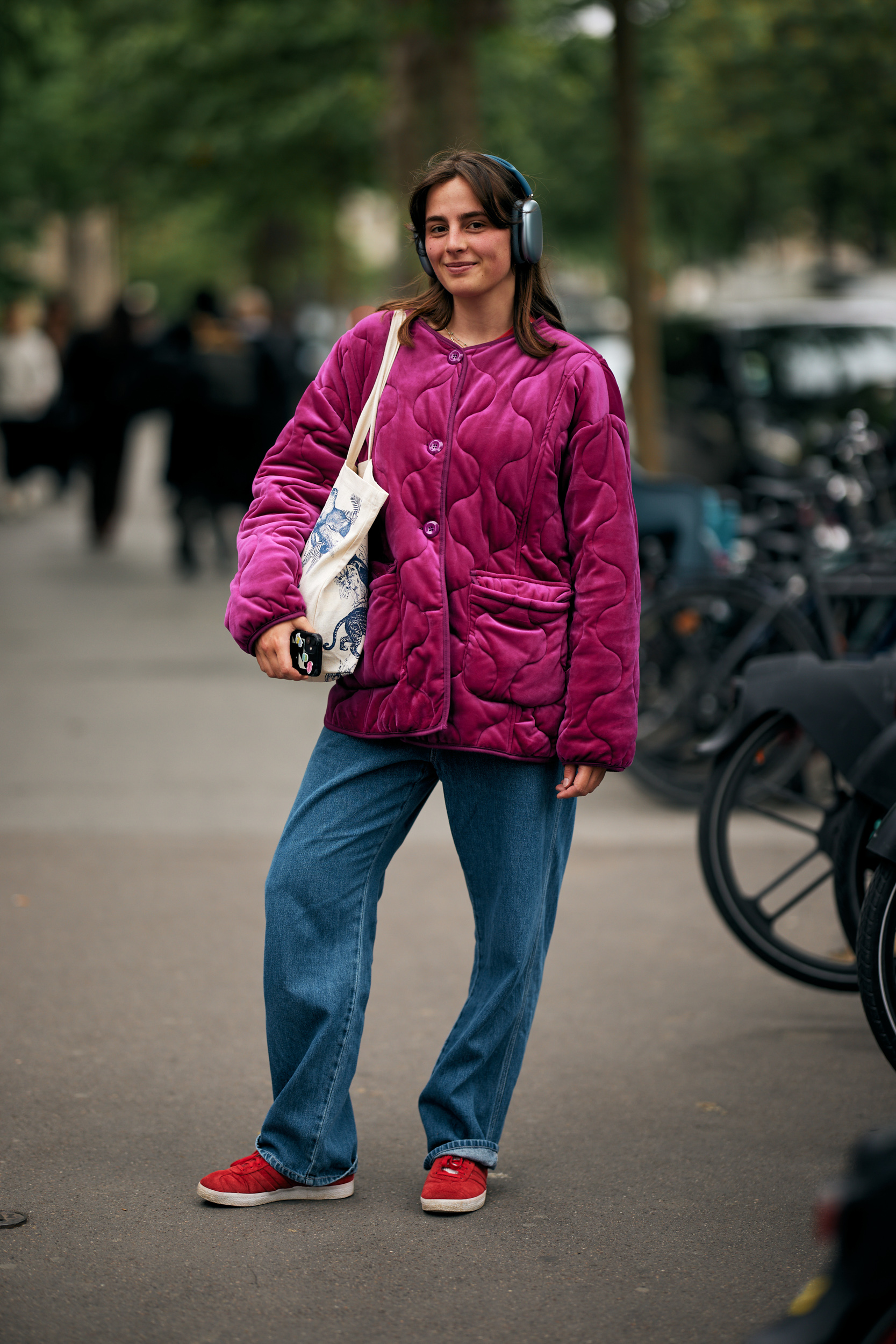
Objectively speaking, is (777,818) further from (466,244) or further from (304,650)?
(466,244)

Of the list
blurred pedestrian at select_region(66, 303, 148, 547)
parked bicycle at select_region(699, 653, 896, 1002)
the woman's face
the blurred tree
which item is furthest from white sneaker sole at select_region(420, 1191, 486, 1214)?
blurred pedestrian at select_region(66, 303, 148, 547)

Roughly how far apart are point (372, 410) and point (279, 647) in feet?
1.60

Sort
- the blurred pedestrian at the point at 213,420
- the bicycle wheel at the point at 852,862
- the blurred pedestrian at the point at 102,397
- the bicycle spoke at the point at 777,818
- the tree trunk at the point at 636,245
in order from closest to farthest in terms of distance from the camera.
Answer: the bicycle wheel at the point at 852,862, the bicycle spoke at the point at 777,818, the tree trunk at the point at 636,245, the blurred pedestrian at the point at 213,420, the blurred pedestrian at the point at 102,397

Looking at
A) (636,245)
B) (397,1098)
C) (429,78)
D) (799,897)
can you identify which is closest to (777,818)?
(799,897)

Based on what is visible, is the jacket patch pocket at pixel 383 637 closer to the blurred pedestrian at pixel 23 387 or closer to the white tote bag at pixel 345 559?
the white tote bag at pixel 345 559

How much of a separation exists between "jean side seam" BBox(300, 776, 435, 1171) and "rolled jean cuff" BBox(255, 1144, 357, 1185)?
0.05m

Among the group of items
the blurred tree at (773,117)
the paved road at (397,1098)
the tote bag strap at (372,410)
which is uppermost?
the blurred tree at (773,117)

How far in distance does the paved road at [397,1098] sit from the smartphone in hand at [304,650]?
1052 millimetres

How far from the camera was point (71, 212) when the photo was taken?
3206cm

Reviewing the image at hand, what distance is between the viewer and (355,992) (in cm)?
334

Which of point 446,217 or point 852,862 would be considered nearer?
point 446,217

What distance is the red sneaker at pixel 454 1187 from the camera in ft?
11.1

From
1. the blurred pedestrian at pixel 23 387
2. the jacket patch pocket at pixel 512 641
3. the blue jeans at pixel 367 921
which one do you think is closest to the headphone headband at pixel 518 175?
the jacket patch pocket at pixel 512 641

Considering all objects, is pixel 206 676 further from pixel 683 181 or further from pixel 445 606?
pixel 683 181
